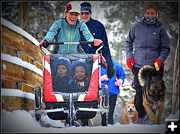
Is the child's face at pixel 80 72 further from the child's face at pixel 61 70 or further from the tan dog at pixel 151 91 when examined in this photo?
the tan dog at pixel 151 91

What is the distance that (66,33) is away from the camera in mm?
5527

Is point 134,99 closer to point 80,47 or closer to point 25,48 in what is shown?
point 80,47

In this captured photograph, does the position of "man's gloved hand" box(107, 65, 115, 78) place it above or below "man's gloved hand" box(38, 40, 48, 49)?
below

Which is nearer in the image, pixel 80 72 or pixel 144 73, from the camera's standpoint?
pixel 80 72

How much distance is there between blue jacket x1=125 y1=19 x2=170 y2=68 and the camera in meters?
5.75

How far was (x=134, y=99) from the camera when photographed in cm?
571

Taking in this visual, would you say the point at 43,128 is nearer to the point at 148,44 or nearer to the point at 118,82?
the point at 118,82

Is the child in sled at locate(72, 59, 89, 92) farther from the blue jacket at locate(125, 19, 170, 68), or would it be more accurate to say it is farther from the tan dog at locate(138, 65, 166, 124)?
the tan dog at locate(138, 65, 166, 124)

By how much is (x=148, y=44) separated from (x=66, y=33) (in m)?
1.35

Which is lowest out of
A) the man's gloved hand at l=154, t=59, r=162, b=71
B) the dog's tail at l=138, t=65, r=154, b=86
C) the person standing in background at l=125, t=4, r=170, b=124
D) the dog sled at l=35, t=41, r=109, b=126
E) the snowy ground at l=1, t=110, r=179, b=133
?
the snowy ground at l=1, t=110, r=179, b=133

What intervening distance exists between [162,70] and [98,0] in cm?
155

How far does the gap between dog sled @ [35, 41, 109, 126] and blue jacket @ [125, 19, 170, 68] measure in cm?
91

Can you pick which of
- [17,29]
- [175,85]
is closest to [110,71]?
[175,85]

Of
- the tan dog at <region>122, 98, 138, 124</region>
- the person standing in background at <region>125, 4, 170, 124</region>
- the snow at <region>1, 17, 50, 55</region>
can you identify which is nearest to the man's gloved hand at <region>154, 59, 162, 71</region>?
the person standing in background at <region>125, 4, 170, 124</region>
